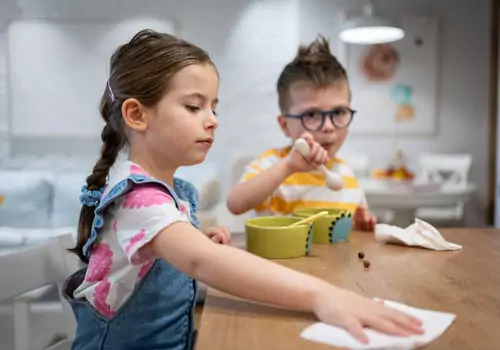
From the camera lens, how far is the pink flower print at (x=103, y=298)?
89cm

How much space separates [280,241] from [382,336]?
417 millimetres

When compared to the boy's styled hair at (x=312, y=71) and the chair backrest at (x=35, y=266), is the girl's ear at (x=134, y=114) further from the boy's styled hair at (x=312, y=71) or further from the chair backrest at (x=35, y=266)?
the boy's styled hair at (x=312, y=71)

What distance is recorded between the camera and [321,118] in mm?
1420

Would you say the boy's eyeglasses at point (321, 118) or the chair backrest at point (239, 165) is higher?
the boy's eyeglasses at point (321, 118)

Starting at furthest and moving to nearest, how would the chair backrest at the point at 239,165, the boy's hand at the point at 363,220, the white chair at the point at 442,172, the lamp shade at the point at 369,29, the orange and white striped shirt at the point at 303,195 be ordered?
the white chair at the point at 442,172
the lamp shade at the point at 369,29
the chair backrest at the point at 239,165
the orange and white striped shirt at the point at 303,195
the boy's hand at the point at 363,220

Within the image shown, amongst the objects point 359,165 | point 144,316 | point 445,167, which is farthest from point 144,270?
point 445,167

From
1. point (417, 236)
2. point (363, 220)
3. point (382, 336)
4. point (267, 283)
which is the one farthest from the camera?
point (363, 220)

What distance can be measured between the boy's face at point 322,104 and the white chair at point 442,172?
127 inches

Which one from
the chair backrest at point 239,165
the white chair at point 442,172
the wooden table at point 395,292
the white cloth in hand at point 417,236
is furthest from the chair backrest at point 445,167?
the wooden table at point 395,292

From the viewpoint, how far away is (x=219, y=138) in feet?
16.4

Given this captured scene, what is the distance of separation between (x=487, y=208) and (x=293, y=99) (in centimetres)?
420

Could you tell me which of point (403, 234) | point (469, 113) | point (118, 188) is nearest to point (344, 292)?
point (118, 188)

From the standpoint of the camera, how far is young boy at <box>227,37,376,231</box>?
1.39m

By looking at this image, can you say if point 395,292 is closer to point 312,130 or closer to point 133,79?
point 133,79
